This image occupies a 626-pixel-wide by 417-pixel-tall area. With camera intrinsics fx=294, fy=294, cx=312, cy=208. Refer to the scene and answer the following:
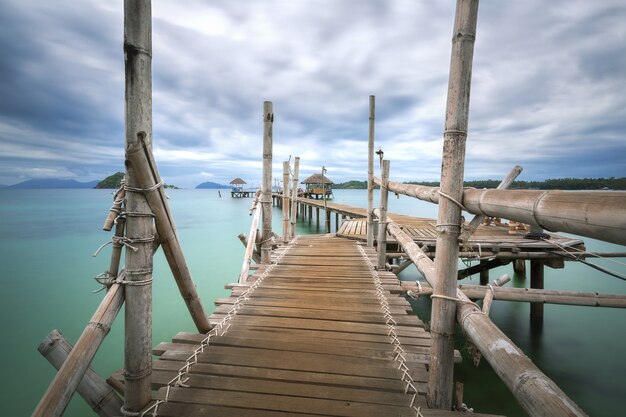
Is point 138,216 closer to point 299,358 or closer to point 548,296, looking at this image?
point 299,358

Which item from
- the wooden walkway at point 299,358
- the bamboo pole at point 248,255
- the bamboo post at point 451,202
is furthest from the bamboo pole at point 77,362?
the bamboo pole at point 248,255

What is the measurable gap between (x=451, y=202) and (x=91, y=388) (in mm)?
2531

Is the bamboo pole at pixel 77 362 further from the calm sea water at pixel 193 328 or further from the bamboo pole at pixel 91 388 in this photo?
the calm sea water at pixel 193 328

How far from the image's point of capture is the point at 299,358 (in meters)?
2.38

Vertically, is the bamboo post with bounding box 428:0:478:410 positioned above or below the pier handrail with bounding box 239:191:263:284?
above

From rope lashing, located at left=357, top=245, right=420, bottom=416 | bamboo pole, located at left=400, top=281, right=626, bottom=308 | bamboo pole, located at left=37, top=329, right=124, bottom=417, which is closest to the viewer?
bamboo pole, located at left=37, top=329, right=124, bottom=417

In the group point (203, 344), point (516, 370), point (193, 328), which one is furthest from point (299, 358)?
point (193, 328)

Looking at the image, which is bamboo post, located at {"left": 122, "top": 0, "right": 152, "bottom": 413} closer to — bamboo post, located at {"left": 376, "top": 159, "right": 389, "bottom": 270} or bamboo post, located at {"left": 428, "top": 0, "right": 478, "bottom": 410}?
bamboo post, located at {"left": 428, "top": 0, "right": 478, "bottom": 410}

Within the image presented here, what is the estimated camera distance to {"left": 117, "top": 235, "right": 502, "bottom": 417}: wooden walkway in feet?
6.22

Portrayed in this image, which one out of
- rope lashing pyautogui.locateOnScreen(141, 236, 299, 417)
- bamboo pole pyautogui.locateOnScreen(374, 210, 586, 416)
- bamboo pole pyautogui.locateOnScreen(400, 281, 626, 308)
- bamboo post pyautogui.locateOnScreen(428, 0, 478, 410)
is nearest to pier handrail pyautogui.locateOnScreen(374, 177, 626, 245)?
bamboo post pyautogui.locateOnScreen(428, 0, 478, 410)

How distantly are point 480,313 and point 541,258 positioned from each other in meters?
7.06

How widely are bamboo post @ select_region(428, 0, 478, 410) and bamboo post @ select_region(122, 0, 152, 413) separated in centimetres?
169

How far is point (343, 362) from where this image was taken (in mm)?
2350

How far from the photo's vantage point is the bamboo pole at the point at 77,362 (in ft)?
4.56
